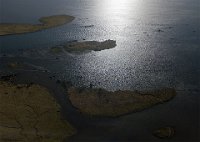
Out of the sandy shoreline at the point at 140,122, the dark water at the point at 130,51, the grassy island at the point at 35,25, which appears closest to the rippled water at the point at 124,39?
the dark water at the point at 130,51

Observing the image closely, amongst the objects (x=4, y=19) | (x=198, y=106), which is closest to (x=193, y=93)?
(x=198, y=106)

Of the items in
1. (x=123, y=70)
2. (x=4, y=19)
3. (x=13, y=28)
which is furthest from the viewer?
(x=4, y=19)

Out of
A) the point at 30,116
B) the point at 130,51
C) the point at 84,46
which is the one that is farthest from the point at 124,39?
the point at 30,116

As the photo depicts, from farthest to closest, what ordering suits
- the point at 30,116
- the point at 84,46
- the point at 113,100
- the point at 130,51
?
the point at 84,46 → the point at 130,51 → the point at 113,100 → the point at 30,116

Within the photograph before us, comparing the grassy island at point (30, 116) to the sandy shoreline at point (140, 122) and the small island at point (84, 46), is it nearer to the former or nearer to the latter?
the sandy shoreline at point (140, 122)

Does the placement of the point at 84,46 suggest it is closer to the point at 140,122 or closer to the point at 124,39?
the point at 124,39

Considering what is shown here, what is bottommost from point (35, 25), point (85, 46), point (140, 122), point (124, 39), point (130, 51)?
point (140, 122)

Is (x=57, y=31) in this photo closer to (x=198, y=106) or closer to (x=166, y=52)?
(x=166, y=52)
